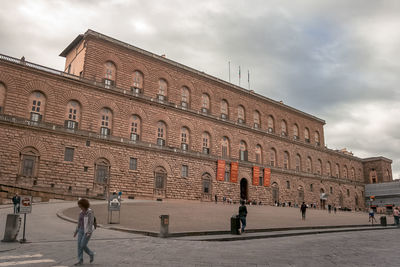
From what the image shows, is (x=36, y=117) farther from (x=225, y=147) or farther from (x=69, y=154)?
(x=225, y=147)

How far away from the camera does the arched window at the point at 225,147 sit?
1465 inches

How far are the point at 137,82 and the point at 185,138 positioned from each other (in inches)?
290

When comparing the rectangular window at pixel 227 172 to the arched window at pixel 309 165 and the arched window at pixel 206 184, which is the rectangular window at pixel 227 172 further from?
the arched window at pixel 309 165

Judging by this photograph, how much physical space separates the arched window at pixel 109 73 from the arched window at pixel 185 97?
7.78 meters

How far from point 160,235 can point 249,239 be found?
11.4 ft

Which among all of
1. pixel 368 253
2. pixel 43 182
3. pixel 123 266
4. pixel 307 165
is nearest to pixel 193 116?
pixel 43 182

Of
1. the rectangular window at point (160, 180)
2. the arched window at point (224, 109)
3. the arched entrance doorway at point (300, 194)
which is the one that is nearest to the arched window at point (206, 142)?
the arched window at point (224, 109)

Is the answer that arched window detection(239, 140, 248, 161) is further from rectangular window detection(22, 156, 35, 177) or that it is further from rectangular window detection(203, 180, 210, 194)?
rectangular window detection(22, 156, 35, 177)

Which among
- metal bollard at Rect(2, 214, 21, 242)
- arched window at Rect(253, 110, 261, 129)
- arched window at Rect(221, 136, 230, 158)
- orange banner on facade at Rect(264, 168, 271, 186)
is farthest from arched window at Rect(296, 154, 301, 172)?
metal bollard at Rect(2, 214, 21, 242)

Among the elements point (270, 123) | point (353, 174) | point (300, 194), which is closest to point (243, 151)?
point (270, 123)

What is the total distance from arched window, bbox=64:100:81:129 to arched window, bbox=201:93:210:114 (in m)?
13.9

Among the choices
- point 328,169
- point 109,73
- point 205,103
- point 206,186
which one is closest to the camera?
point 109,73

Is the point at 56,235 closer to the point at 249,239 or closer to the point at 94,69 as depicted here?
the point at 249,239

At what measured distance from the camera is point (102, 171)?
2716 centimetres
